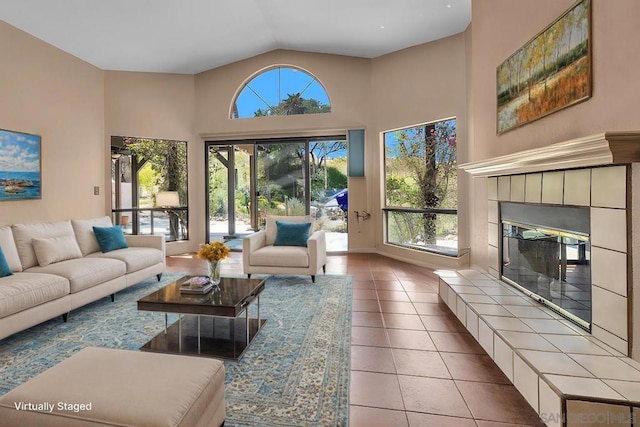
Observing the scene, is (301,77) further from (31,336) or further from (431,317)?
(31,336)

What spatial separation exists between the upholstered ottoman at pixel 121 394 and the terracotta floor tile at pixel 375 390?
79 cm

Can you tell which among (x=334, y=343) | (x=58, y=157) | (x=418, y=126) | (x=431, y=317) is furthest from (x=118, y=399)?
(x=418, y=126)

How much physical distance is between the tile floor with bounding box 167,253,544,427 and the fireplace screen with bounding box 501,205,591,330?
0.64 metres

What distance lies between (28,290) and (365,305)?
295 cm

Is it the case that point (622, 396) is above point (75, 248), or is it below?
below

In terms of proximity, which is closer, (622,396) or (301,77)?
(622,396)

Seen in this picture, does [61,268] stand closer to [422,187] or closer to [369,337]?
[369,337]

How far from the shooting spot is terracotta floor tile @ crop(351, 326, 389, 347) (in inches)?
99.8

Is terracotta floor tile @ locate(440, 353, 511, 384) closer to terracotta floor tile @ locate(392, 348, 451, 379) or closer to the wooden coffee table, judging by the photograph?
terracotta floor tile @ locate(392, 348, 451, 379)

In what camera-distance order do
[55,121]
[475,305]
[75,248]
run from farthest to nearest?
1. [55,121]
2. [75,248]
3. [475,305]

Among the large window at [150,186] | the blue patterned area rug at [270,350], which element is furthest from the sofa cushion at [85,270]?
the large window at [150,186]

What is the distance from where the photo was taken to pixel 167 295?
2.52 meters

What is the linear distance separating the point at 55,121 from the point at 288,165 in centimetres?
358

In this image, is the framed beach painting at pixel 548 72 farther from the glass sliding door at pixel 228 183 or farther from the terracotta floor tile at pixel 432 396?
the glass sliding door at pixel 228 183
